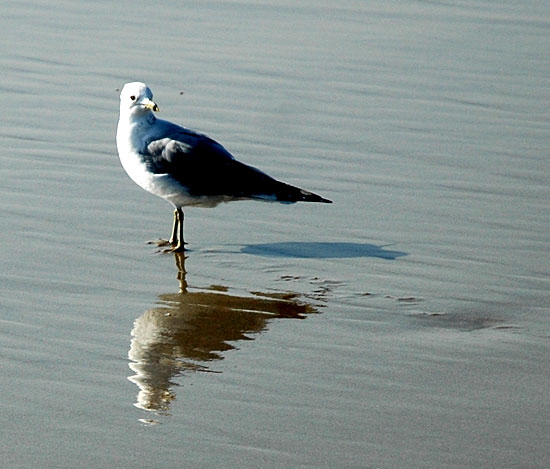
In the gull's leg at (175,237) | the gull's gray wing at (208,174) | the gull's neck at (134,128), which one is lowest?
the gull's leg at (175,237)

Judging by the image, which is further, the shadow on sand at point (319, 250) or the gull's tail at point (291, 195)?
the gull's tail at point (291, 195)

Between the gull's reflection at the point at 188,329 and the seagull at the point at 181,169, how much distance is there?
52 cm

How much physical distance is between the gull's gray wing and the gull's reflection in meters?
0.55

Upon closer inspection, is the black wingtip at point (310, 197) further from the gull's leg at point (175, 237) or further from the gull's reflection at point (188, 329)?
the gull's reflection at point (188, 329)

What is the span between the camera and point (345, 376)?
4746 millimetres

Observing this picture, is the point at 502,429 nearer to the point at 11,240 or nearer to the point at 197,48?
the point at 11,240

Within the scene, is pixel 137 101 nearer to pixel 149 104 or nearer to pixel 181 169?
pixel 149 104

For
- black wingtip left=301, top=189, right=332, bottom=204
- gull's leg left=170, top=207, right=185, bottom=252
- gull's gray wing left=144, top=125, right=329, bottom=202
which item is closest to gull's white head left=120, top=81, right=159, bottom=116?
gull's gray wing left=144, top=125, right=329, bottom=202

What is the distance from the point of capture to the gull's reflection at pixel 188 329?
15.2ft

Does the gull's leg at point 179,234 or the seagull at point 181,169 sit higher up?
the seagull at point 181,169

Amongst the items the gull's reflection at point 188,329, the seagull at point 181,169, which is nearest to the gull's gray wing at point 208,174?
the seagull at point 181,169

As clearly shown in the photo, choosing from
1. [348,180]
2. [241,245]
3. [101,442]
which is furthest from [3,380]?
[348,180]

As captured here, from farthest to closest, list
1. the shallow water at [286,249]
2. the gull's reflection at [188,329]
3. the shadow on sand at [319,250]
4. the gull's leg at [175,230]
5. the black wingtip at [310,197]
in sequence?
1. the black wingtip at [310,197]
2. the gull's leg at [175,230]
3. the shadow on sand at [319,250]
4. the gull's reflection at [188,329]
5. the shallow water at [286,249]

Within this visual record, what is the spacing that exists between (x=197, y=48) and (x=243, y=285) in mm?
4355
